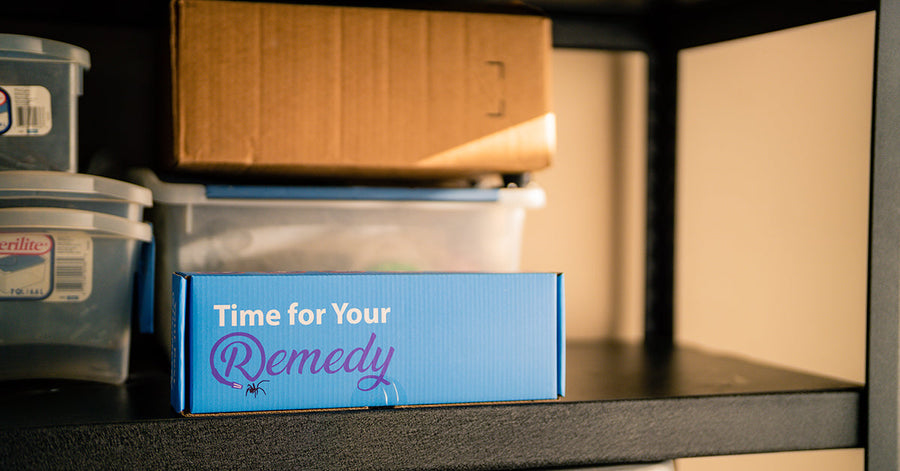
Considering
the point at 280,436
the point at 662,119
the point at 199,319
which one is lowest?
the point at 280,436

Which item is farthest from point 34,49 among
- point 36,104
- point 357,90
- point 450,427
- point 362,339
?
point 450,427

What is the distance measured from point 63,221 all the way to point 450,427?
1.40ft

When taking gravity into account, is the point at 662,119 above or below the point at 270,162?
above

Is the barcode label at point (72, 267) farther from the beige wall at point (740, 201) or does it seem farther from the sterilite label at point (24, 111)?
the beige wall at point (740, 201)

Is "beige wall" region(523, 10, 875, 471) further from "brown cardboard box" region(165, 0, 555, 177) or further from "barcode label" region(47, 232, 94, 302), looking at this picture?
"barcode label" region(47, 232, 94, 302)

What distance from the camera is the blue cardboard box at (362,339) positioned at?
61 cm

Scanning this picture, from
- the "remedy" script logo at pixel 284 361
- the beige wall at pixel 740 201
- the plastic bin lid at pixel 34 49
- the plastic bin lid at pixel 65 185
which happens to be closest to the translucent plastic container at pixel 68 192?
the plastic bin lid at pixel 65 185

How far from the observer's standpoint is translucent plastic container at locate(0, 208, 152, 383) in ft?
2.34

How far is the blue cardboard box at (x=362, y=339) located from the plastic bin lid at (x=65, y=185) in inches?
7.1

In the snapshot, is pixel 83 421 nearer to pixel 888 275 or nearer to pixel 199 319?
pixel 199 319

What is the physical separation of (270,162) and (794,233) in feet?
2.56

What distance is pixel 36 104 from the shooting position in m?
0.73

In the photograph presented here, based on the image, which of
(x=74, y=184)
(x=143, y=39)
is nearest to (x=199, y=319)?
(x=74, y=184)

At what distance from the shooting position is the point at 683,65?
123cm
